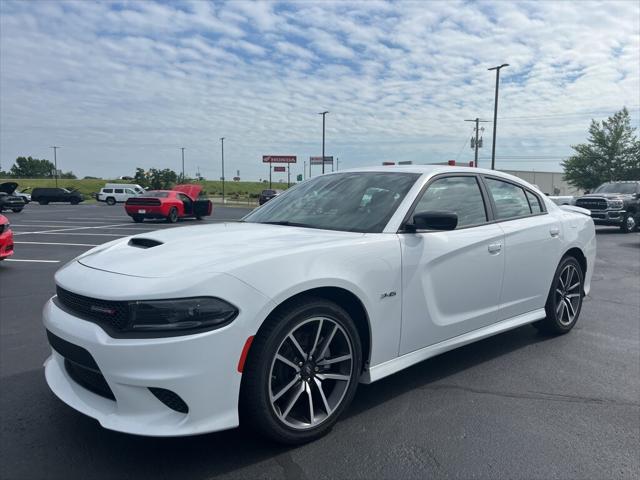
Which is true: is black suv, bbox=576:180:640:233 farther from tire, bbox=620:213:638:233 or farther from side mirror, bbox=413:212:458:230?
side mirror, bbox=413:212:458:230

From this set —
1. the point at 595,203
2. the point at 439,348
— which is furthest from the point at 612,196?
the point at 439,348

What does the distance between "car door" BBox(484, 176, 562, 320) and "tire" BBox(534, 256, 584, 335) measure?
14cm

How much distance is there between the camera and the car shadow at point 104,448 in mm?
2467

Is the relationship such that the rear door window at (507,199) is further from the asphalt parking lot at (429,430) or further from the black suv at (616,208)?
the black suv at (616,208)

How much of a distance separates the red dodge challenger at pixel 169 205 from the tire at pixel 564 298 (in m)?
18.2

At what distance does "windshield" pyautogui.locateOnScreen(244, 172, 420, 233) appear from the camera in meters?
3.41

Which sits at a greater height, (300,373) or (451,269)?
(451,269)

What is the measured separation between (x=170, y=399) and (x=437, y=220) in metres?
1.83

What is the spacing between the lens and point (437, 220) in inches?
122

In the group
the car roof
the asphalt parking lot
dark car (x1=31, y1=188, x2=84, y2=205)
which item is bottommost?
dark car (x1=31, y1=188, x2=84, y2=205)

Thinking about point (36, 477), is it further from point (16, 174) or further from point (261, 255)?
point (16, 174)

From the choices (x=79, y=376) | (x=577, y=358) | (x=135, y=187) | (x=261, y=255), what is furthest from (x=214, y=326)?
(x=135, y=187)

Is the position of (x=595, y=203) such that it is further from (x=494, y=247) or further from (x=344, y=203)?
(x=344, y=203)

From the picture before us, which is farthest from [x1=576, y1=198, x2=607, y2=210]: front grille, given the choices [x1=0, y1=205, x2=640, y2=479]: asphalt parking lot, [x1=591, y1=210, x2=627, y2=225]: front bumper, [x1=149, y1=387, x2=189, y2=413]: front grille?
[x1=149, y1=387, x2=189, y2=413]: front grille
